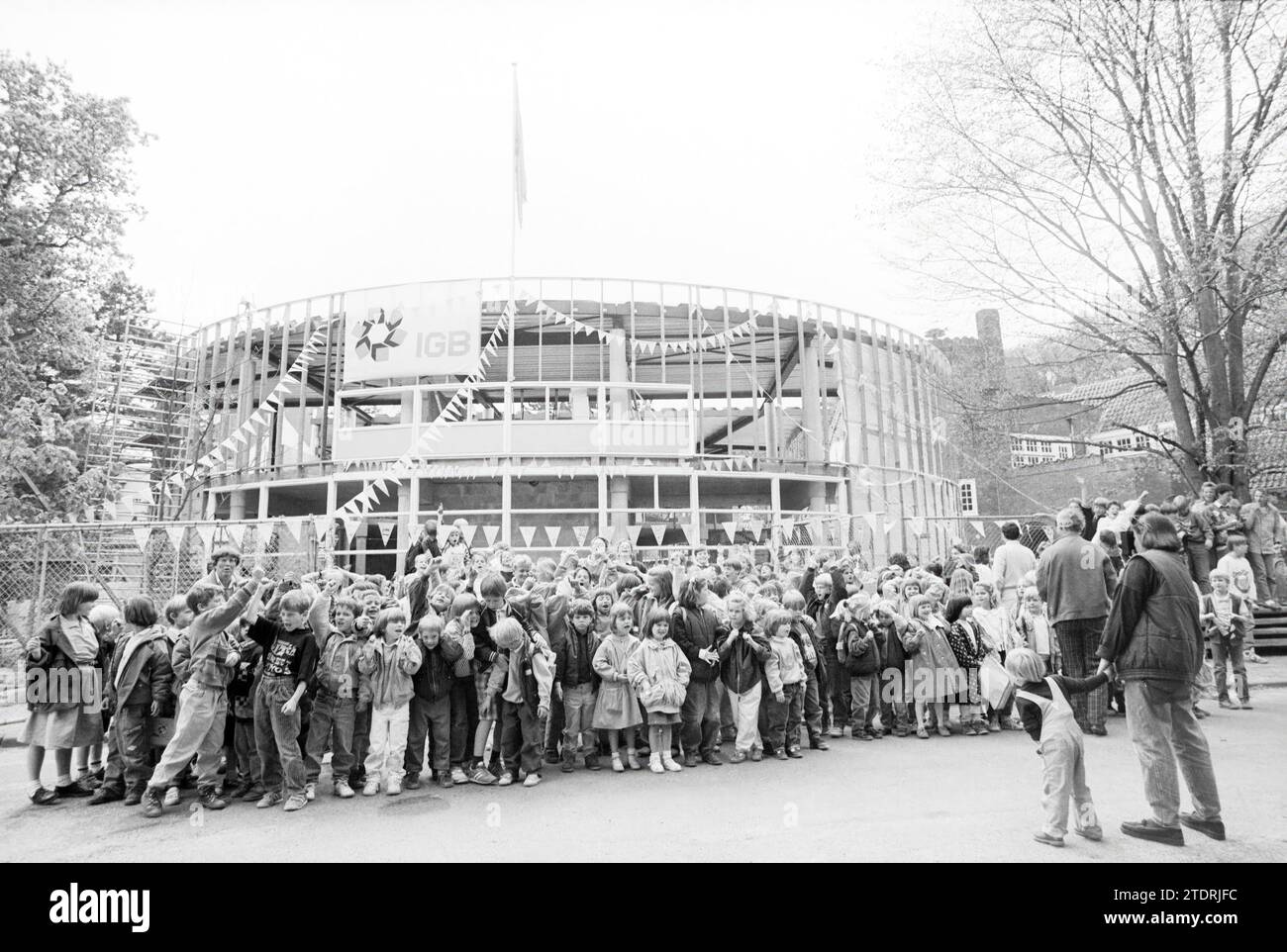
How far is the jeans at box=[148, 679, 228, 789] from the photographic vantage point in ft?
17.4

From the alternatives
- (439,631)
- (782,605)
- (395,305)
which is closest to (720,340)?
(395,305)

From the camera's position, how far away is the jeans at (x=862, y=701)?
280 inches

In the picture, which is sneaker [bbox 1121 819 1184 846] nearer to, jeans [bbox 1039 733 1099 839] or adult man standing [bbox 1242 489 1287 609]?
jeans [bbox 1039 733 1099 839]

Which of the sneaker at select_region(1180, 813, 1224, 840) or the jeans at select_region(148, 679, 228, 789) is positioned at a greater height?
the jeans at select_region(148, 679, 228, 789)

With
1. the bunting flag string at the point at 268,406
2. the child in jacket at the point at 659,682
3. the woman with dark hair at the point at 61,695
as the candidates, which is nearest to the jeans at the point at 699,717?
the child in jacket at the point at 659,682

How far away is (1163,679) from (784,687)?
9.87 feet

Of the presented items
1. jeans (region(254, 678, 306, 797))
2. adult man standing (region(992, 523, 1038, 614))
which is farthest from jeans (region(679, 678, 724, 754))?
adult man standing (region(992, 523, 1038, 614))

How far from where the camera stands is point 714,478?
69.4 feet

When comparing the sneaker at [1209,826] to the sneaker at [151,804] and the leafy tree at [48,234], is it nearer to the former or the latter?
the sneaker at [151,804]

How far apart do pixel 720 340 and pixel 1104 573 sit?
48.9 ft

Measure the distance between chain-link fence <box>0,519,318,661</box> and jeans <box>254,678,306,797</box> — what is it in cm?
538

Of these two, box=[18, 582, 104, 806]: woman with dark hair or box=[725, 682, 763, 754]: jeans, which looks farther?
box=[725, 682, 763, 754]: jeans

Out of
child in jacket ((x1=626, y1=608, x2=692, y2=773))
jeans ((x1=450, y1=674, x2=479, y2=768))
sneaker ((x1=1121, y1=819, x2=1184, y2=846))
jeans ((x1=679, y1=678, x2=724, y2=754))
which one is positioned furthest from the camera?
jeans ((x1=679, y1=678, x2=724, y2=754))
